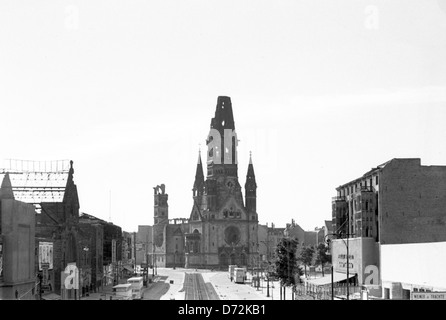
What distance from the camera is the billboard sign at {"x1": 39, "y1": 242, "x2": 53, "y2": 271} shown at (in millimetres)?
72875

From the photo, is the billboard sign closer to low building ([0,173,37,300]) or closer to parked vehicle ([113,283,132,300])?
parked vehicle ([113,283,132,300])

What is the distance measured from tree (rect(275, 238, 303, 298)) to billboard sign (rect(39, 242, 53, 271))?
2885 centimetres

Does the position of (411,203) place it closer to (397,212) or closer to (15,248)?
(397,212)

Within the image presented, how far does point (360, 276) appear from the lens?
97.2 m

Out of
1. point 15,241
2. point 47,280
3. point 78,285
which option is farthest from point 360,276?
point 15,241

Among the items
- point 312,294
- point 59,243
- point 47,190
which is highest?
point 47,190

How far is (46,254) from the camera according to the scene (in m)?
76.6

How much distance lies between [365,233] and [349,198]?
534 inches

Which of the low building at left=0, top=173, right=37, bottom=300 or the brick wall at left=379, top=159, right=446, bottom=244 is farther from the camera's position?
the brick wall at left=379, top=159, right=446, bottom=244

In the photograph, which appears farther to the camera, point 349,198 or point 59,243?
point 349,198

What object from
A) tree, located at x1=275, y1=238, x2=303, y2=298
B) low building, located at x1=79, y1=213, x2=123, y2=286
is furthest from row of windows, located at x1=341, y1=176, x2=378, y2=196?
low building, located at x1=79, y1=213, x2=123, y2=286

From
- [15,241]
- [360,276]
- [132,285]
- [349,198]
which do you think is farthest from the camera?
[349,198]

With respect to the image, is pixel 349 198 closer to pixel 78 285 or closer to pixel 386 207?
pixel 386 207

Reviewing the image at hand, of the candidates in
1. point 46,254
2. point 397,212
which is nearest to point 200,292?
point 46,254
